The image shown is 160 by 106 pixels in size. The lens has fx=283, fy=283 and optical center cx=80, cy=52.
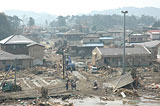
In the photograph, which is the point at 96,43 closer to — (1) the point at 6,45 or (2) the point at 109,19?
(1) the point at 6,45

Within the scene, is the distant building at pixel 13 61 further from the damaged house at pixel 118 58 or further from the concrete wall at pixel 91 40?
the concrete wall at pixel 91 40

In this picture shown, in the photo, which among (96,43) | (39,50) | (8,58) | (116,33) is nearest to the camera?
(8,58)

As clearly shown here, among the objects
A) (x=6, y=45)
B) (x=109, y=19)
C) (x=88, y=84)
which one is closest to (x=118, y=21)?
(x=109, y=19)

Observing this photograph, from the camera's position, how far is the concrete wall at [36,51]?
32.5 meters

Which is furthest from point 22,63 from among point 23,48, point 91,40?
point 91,40

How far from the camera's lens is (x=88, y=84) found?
2164 cm

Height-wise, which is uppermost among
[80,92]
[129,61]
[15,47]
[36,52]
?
[15,47]

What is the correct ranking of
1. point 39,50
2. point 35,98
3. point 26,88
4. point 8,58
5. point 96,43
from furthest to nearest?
1. point 96,43
2. point 39,50
3. point 8,58
4. point 26,88
5. point 35,98

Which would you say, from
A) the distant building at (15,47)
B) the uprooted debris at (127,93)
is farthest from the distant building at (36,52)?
the uprooted debris at (127,93)

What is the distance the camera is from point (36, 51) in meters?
32.7

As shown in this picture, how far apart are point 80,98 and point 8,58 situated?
13441 mm

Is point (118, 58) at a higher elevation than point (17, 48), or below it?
below

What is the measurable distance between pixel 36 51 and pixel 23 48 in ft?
8.62

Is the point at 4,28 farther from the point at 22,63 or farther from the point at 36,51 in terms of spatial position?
the point at 22,63
